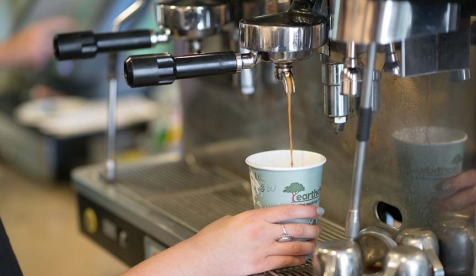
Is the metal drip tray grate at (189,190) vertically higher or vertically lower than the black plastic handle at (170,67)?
lower

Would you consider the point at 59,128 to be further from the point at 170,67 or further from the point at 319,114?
the point at 170,67

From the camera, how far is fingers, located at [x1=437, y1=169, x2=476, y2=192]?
80 centimetres

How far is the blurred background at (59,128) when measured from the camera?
223cm

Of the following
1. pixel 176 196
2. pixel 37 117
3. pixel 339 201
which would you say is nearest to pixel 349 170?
pixel 339 201

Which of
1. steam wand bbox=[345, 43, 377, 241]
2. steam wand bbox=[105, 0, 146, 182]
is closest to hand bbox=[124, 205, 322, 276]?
steam wand bbox=[345, 43, 377, 241]

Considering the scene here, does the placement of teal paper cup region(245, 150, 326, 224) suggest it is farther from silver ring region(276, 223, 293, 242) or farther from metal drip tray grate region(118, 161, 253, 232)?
metal drip tray grate region(118, 161, 253, 232)

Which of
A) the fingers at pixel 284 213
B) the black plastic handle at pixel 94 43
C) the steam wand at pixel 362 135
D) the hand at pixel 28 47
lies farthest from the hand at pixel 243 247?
the hand at pixel 28 47

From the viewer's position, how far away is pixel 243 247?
2.71ft

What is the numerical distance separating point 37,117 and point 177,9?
5.59 ft

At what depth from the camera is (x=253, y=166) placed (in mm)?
846

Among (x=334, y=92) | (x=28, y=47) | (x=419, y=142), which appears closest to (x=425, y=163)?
(x=419, y=142)

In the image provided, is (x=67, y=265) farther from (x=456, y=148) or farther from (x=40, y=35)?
(x=456, y=148)

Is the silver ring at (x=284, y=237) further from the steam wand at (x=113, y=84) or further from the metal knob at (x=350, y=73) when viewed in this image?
the steam wand at (x=113, y=84)

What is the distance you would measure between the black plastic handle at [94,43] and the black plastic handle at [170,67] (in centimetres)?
32
